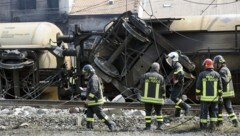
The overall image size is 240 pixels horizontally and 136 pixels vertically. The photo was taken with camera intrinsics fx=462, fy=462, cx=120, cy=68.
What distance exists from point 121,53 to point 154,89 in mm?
4656

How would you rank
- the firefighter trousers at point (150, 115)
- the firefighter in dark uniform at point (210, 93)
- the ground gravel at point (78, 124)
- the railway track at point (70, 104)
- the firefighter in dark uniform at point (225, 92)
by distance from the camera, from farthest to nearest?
the railway track at point (70, 104) < the firefighter in dark uniform at point (225, 92) < the firefighter trousers at point (150, 115) < the firefighter in dark uniform at point (210, 93) < the ground gravel at point (78, 124)

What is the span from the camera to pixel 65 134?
941 centimetres

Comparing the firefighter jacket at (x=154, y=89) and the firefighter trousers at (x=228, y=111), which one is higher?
the firefighter jacket at (x=154, y=89)

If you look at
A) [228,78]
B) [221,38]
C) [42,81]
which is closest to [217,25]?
[221,38]

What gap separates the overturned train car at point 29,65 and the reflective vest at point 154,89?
246 inches

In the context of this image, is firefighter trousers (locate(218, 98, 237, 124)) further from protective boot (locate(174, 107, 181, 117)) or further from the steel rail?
the steel rail

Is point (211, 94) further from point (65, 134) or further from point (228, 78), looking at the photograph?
point (65, 134)

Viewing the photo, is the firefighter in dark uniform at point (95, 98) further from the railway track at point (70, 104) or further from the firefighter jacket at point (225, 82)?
the railway track at point (70, 104)

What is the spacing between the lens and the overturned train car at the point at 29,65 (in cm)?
1576

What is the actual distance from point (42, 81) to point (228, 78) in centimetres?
774

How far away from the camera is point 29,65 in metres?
15.8

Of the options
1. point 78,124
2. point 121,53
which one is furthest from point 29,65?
point 78,124

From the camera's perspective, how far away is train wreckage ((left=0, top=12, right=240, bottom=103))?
14117mm

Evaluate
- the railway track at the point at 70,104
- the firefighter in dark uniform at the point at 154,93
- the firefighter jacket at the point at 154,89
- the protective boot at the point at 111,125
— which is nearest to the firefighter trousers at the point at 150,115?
the firefighter in dark uniform at the point at 154,93
